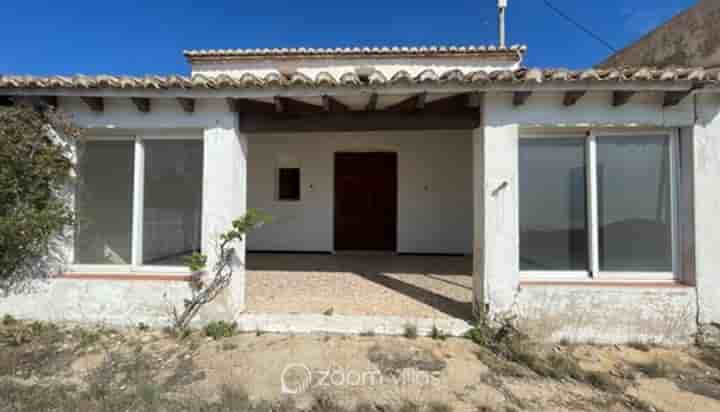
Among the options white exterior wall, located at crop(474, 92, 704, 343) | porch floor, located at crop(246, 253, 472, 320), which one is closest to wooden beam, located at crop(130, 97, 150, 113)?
porch floor, located at crop(246, 253, 472, 320)

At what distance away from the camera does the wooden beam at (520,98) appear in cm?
437

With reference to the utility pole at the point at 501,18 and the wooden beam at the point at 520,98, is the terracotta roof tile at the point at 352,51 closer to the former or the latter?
the utility pole at the point at 501,18

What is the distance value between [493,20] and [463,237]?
8.76 m

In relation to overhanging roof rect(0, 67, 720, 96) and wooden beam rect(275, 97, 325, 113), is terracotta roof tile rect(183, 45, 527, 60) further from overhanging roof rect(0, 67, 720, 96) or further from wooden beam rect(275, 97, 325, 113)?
overhanging roof rect(0, 67, 720, 96)

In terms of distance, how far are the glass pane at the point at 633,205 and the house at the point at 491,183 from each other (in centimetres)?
2

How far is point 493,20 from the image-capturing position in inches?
494

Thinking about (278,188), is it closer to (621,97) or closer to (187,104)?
(187,104)

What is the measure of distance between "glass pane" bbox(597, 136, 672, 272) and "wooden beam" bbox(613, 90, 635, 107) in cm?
52

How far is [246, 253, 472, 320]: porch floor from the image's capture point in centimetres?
533

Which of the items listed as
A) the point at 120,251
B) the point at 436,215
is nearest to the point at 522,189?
the point at 436,215

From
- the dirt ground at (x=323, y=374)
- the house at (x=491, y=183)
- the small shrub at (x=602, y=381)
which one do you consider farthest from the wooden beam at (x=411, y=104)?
the small shrub at (x=602, y=381)

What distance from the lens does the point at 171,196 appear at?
518 centimetres

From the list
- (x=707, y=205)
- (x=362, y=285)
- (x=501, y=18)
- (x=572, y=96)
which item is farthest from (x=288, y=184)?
(x=501, y=18)

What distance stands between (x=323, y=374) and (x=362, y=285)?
307 centimetres
